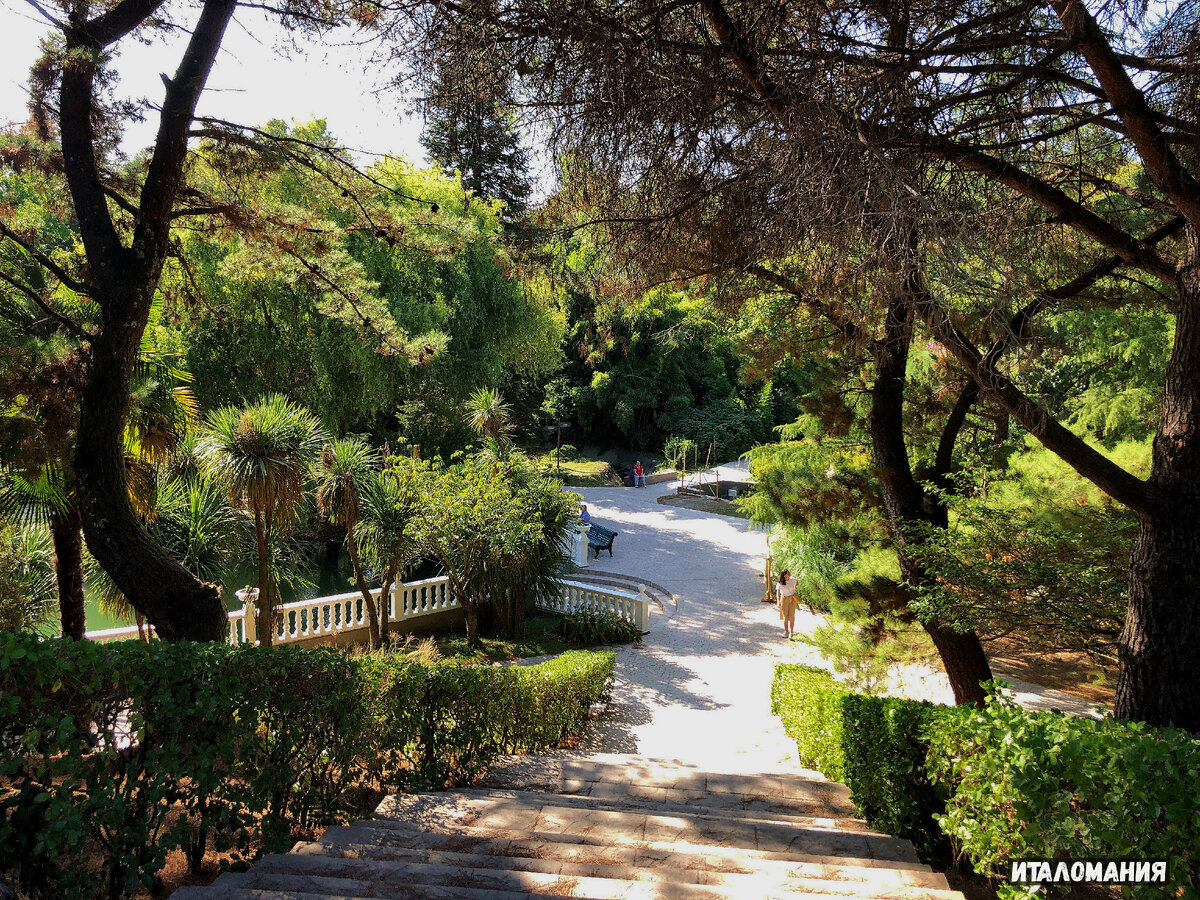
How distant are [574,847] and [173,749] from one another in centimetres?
196

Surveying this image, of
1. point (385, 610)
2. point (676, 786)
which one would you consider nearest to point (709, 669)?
point (385, 610)

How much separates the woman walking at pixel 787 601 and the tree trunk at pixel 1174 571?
8.78m

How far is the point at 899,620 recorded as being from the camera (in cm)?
772

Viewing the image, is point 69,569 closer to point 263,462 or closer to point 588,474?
point 263,462

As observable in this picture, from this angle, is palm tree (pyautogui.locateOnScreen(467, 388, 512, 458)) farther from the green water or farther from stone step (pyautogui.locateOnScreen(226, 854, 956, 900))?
stone step (pyautogui.locateOnScreen(226, 854, 956, 900))

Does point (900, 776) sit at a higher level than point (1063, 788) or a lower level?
lower

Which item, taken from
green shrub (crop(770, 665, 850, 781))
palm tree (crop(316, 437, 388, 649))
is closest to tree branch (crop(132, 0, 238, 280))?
palm tree (crop(316, 437, 388, 649))

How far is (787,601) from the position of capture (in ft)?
42.6

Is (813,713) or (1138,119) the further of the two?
(813,713)

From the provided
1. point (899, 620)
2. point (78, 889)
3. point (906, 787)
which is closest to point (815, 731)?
point (899, 620)

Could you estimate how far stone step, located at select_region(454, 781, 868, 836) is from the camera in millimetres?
4742

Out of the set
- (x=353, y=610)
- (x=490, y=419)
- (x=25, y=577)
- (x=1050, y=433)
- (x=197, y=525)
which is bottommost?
(x=353, y=610)

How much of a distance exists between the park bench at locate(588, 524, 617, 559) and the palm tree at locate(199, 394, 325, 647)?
10647 mm

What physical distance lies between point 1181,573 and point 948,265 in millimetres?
2256
